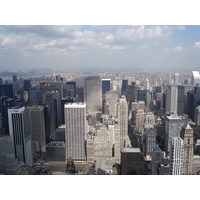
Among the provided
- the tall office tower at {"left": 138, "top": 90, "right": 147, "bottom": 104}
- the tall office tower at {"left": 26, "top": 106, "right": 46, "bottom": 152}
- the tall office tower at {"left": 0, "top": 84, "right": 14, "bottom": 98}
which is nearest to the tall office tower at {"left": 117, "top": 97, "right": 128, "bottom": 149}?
the tall office tower at {"left": 138, "top": 90, "right": 147, "bottom": 104}

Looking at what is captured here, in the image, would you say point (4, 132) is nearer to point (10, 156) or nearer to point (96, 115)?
point (10, 156)

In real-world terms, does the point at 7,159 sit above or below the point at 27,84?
below

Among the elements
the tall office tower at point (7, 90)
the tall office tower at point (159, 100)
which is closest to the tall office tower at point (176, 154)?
the tall office tower at point (159, 100)

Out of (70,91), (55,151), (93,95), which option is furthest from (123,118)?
(55,151)

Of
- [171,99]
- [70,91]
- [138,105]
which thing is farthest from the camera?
[138,105]

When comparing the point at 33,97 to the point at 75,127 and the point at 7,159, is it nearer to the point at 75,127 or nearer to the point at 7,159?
the point at 75,127

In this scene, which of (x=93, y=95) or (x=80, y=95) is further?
(x=80, y=95)

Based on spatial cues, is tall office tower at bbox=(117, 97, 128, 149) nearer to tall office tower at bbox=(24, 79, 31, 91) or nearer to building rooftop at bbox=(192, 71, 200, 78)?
building rooftop at bbox=(192, 71, 200, 78)
